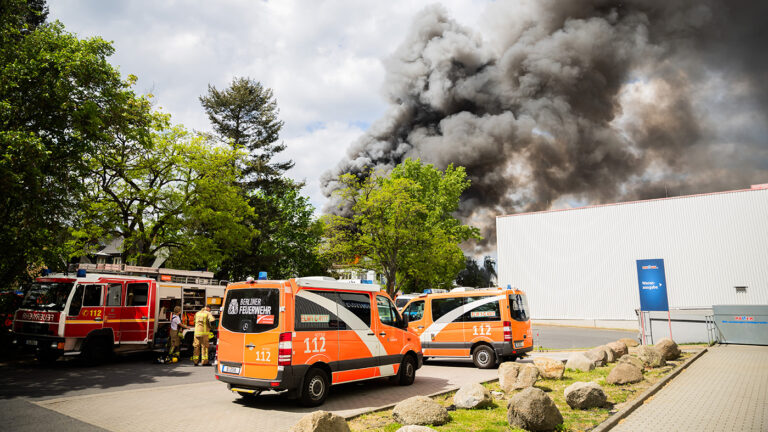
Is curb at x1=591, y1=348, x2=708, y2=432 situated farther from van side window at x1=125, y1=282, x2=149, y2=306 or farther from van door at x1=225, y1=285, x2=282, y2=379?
van side window at x1=125, y1=282, x2=149, y2=306

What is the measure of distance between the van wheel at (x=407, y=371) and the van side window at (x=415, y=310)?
3.98 metres

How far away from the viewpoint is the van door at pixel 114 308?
13.8 m

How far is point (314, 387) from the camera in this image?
821 centimetres

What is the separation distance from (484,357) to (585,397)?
5.98m

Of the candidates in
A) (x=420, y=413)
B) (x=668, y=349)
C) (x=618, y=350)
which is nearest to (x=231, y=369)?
(x=420, y=413)

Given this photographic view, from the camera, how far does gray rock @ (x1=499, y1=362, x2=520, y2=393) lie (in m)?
9.19

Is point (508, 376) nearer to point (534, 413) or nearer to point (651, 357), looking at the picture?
point (534, 413)

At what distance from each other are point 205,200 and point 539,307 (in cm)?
2777

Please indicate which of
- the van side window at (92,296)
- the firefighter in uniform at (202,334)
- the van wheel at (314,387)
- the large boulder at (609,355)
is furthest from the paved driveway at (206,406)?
the van side window at (92,296)

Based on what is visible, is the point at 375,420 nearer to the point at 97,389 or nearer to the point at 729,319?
the point at 97,389

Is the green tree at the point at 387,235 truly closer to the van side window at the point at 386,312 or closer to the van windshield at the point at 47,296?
the van windshield at the point at 47,296

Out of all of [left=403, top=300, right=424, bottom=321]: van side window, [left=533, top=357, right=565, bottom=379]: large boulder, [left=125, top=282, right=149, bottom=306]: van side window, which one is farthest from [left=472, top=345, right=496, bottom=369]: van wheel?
[left=125, top=282, right=149, bottom=306]: van side window

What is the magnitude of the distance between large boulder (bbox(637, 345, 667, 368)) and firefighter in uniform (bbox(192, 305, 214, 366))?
12.5m

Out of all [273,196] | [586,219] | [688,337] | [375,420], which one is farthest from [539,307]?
[375,420]
